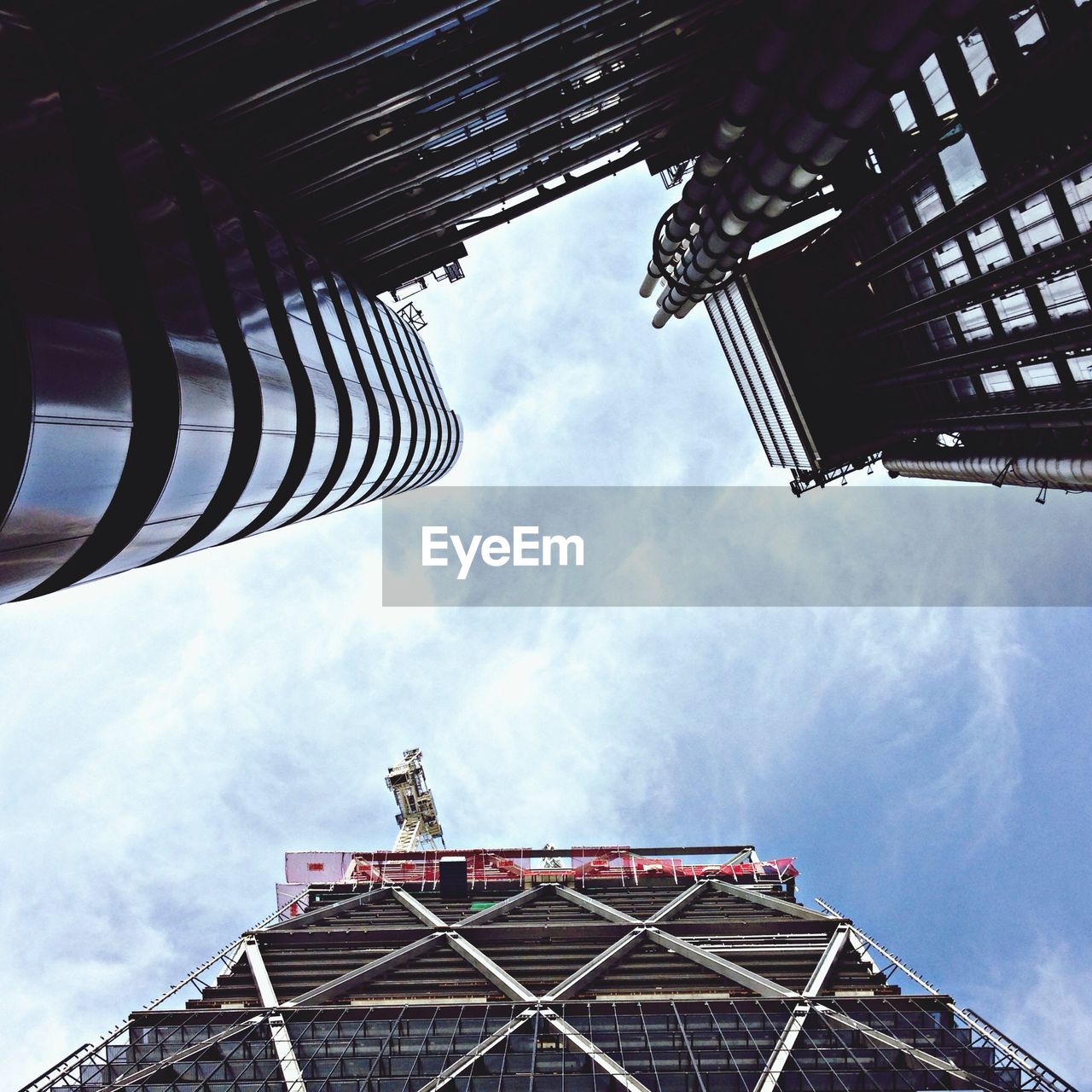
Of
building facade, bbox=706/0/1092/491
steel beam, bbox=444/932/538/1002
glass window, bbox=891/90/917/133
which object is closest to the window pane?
building facade, bbox=706/0/1092/491

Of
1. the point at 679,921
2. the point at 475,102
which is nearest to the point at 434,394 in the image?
the point at 475,102

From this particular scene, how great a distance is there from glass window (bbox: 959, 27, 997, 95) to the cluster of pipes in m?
10.0

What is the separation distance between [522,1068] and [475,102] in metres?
27.8

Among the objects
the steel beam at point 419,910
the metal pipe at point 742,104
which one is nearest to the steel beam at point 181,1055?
the steel beam at point 419,910

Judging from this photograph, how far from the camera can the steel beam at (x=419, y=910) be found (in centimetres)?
3159

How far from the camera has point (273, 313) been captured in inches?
648

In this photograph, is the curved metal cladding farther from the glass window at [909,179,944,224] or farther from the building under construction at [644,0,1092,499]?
the glass window at [909,179,944,224]

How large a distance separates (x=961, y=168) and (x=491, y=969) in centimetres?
4444

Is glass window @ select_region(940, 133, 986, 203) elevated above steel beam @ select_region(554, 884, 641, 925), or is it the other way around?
glass window @ select_region(940, 133, 986, 203)

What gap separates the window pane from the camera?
1435 inches

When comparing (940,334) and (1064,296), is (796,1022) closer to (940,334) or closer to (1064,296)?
(1064,296)

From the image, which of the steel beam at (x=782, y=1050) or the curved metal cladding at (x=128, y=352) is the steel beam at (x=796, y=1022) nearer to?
the steel beam at (x=782, y=1050)

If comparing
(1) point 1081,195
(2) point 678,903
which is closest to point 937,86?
(1) point 1081,195

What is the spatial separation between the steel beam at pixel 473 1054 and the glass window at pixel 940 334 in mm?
49077
